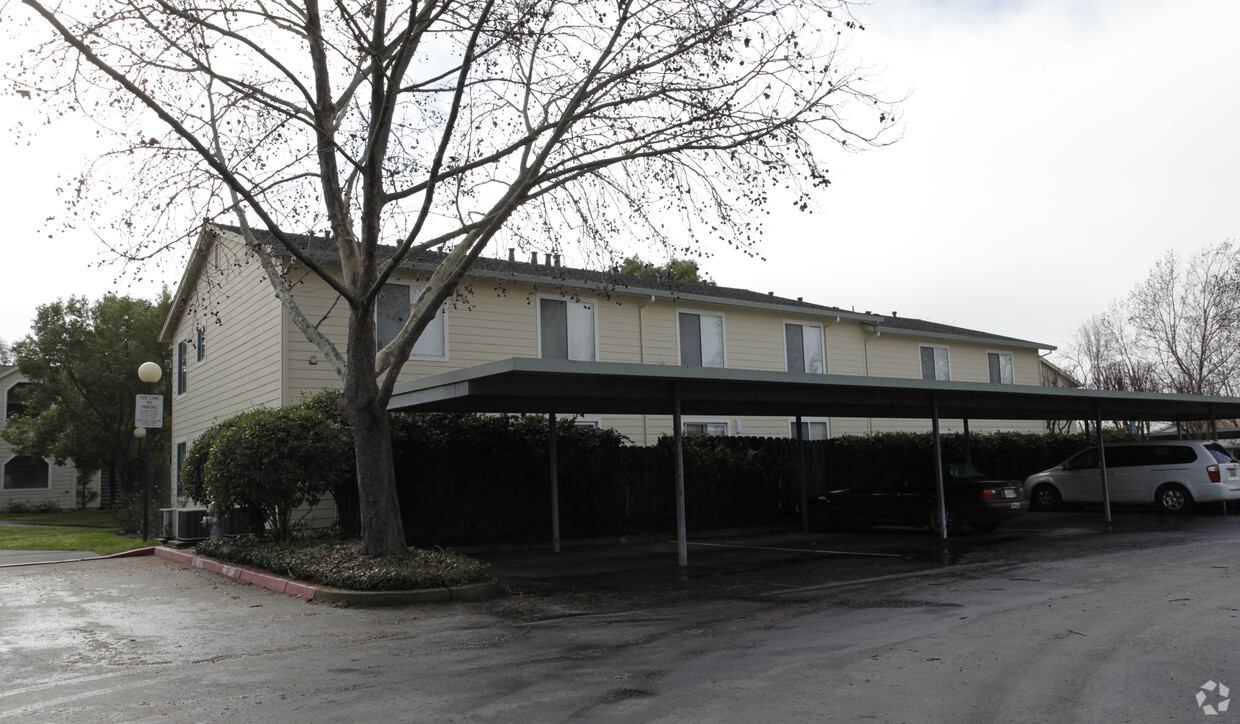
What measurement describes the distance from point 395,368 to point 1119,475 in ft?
58.8

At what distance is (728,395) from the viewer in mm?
15141

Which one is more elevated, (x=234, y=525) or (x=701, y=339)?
(x=701, y=339)

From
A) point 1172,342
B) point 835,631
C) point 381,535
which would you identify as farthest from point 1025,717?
point 1172,342

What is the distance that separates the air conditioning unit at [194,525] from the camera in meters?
16.1

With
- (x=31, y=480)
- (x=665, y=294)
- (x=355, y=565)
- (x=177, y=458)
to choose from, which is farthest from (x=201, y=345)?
(x=31, y=480)

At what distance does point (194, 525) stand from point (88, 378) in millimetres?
19288

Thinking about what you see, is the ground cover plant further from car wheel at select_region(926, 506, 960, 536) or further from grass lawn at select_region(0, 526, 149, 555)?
car wheel at select_region(926, 506, 960, 536)

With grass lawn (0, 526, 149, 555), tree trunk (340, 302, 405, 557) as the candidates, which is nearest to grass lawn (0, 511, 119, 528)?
grass lawn (0, 526, 149, 555)

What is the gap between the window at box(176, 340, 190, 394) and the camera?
79.6ft

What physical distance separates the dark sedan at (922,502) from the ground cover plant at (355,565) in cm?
979

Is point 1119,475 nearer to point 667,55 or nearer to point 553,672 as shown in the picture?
point 667,55

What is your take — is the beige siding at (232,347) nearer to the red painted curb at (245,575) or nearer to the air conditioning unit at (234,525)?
the air conditioning unit at (234,525)

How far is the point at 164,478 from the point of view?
985 inches

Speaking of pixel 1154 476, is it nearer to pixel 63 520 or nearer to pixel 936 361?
pixel 936 361
